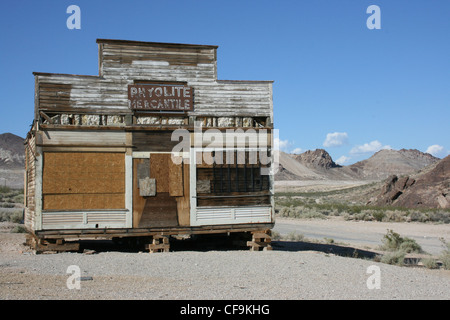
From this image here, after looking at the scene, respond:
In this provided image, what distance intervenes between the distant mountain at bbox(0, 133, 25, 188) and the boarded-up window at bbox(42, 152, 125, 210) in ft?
290

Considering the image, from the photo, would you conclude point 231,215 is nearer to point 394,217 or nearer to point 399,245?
point 399,245

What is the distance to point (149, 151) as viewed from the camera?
1461cm

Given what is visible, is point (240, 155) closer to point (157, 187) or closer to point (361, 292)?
point (157, 187)

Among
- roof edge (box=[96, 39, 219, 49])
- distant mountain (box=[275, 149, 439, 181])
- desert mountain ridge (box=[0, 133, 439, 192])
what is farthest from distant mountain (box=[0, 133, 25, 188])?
roof edge (box=[96, 39, 219, 49])

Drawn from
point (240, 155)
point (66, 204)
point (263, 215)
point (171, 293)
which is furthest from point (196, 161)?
point (171, 293)

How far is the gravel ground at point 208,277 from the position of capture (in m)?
8.88

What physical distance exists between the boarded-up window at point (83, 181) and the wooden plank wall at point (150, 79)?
140 centimetres

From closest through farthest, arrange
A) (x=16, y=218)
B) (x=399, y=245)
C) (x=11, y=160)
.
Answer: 1. (x=399, y=245)
2. (x=16, y=218)
3. (x=11, y=160)

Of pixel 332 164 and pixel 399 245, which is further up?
pixel 332 164

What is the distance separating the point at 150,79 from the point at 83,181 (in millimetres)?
3545

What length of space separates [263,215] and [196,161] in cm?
267

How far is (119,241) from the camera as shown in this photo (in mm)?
17328

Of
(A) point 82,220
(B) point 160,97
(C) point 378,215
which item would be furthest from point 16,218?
(C) point 378,215

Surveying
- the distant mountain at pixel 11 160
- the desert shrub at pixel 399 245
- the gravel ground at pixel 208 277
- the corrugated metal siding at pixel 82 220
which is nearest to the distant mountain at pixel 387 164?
the distant mountain at pixel 11 160
